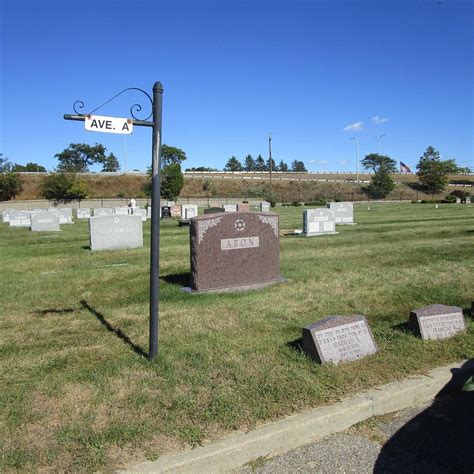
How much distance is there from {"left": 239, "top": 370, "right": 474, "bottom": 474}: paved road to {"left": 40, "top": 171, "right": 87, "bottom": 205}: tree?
71.6 metres

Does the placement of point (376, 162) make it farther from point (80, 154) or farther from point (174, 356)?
point (174, 356)

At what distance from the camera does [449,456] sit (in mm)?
3176

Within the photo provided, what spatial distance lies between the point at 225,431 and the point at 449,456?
1529 millimetres

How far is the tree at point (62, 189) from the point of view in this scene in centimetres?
7038

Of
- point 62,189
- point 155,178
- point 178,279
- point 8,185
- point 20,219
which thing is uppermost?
point 8,185

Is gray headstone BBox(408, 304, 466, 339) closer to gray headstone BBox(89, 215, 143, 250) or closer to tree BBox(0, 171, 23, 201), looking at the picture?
gray headstone BBox(89, 215, 143, 250)

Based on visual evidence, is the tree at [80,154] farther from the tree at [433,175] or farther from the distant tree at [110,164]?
the tree at [433,175]

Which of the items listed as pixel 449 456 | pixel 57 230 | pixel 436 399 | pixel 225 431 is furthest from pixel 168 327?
pixel 57 230

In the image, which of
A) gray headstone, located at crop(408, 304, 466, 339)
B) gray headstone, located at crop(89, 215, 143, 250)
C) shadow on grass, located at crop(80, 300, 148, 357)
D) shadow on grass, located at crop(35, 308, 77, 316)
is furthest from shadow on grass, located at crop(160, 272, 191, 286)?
gray headstone, located at crop(89, 215, 143, 250)

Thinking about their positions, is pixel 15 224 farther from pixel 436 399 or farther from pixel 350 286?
pixel 436 399

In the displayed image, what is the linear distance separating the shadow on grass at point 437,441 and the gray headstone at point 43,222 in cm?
2121

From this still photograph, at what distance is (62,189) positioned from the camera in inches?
2785

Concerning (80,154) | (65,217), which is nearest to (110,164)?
(80,154)

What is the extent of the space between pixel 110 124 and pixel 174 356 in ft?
7.52
